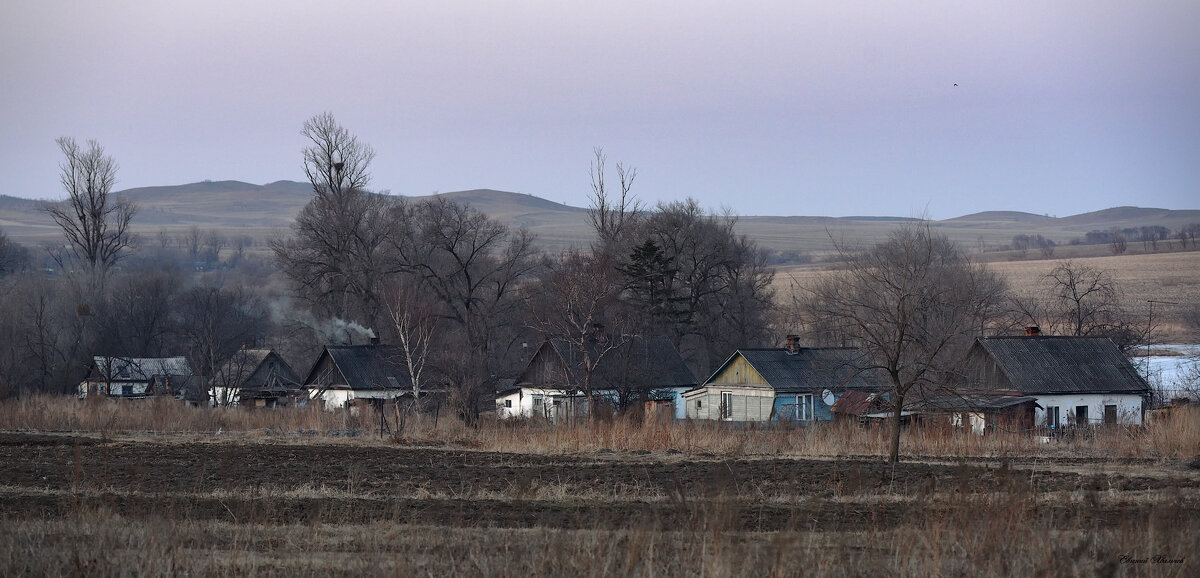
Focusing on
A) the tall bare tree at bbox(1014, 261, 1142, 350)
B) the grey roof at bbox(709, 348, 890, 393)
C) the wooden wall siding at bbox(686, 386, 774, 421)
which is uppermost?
the tall bare tree at bbox(1014, 261, 1142, 350)

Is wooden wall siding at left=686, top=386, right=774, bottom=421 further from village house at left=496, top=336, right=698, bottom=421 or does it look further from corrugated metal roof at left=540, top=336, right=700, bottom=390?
corrugated metal roof at left=540, top=336, right=700, bottom=390

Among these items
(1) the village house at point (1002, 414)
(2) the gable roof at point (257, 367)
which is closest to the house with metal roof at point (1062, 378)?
(1) the village house at point (1002, 414)

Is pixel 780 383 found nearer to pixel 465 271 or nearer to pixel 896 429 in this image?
pixel 465 271

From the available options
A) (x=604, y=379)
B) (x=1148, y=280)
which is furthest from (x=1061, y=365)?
(x=1148, y=280)

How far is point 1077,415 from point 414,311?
30.3 m

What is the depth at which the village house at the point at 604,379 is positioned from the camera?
43.3 m

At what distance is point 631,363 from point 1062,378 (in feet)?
56.0

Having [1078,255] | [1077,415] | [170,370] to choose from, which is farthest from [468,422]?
[1078,255]

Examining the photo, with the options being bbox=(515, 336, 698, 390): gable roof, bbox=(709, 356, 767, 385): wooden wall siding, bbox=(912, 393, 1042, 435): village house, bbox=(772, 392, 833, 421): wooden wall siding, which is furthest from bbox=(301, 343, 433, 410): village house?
bbox=(912, 393, 1042, 435): village house

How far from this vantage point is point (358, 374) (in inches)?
2117

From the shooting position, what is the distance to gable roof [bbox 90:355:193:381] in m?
59.0

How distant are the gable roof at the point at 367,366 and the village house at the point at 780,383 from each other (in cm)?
1526

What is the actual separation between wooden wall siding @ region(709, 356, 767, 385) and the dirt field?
25108 millimetres

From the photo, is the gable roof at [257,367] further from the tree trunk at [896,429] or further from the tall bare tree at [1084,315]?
the tree trunk at [896,429]
